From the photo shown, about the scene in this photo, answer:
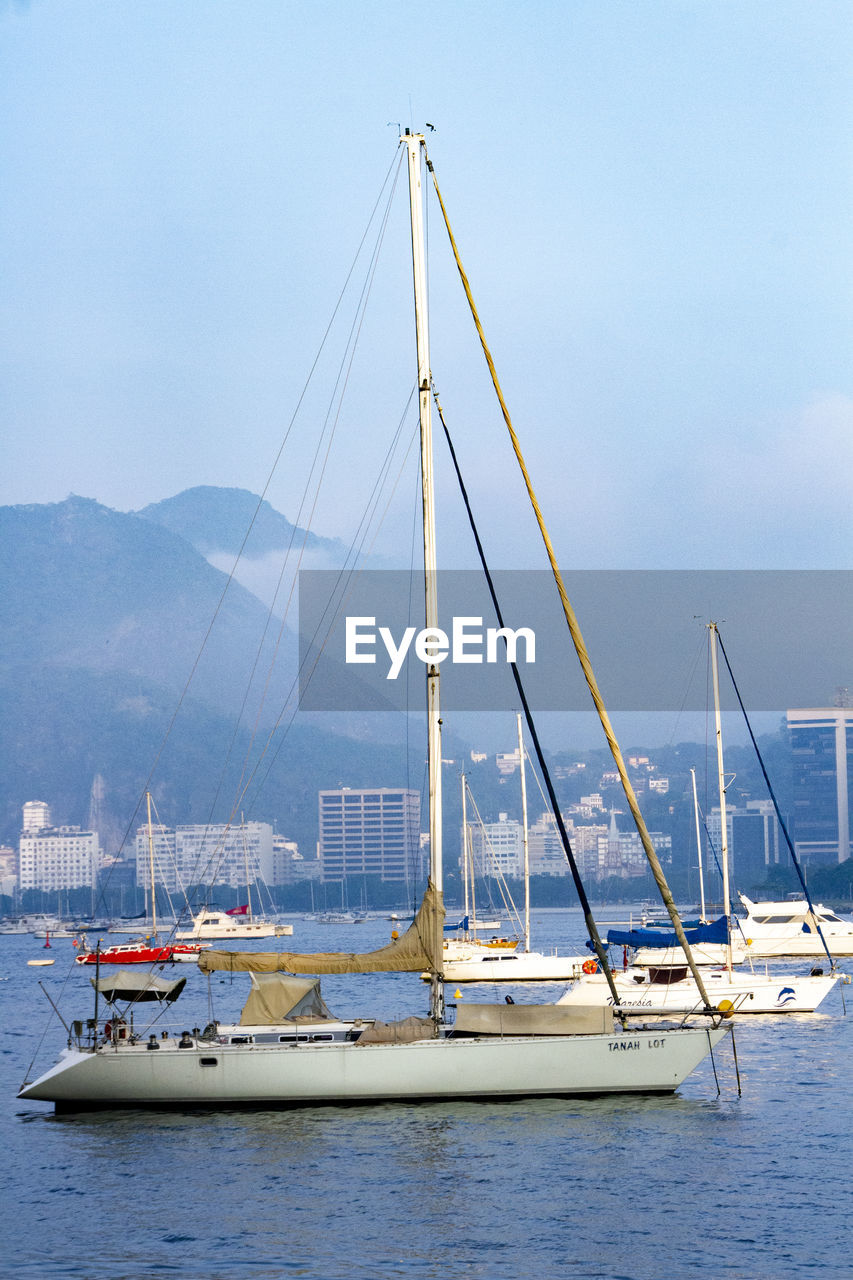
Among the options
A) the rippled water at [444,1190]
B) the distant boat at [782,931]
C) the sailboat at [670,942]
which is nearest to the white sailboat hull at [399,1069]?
the rippled water at [444,1190]

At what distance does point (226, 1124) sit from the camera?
30.1m

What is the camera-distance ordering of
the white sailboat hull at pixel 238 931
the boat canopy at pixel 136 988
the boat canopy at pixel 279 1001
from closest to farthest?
the boat canopy at pixel 279 1001 → the boat canopy at pixel 136 988 → the white sailboat hull at pixel 238 931

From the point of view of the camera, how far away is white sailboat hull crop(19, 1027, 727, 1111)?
2962cm

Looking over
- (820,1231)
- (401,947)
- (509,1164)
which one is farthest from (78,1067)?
(820,1231)

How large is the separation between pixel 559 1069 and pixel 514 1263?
9.32 meters

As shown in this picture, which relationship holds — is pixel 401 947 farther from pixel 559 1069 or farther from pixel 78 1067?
pixel 78 1067

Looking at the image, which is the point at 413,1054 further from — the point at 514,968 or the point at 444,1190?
the point at 514,968

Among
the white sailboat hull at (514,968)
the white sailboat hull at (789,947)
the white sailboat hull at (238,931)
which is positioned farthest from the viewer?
the white sailboat hull at (238,931)

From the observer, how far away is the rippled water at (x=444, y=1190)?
20.9 meters

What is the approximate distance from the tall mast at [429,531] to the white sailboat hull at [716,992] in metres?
15.9

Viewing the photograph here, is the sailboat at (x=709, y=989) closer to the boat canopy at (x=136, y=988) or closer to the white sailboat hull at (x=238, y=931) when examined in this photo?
the boat canopy at (x=136, y=988)

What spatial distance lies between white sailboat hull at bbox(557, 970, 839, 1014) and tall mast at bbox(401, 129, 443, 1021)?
52.2ft

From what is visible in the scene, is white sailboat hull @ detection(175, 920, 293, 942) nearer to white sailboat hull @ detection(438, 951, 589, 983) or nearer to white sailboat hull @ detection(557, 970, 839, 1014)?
white sailboat hull @ detection(438, 951, 589, 983)

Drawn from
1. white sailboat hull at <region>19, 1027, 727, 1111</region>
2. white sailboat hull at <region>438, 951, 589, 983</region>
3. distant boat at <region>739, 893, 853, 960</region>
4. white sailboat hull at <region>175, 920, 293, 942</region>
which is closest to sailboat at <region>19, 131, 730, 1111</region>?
white sailboat hull at <region>19, 1027, 727, 1111</region>
